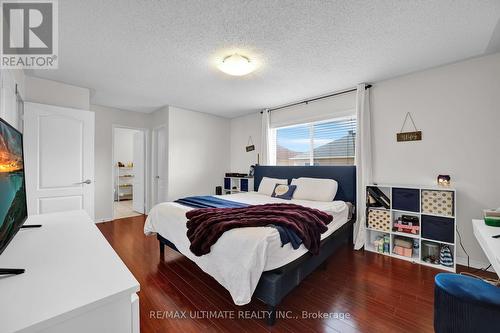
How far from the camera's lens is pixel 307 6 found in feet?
5.76

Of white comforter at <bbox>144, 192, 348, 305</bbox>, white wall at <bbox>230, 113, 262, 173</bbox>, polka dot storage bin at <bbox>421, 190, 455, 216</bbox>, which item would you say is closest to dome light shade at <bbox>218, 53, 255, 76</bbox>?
white comforter at <bbox>144, 192, 348, 305</bbox>

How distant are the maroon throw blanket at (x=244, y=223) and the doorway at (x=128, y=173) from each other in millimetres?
3895

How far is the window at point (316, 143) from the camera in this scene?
12.4 ft

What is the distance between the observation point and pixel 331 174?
3.68m

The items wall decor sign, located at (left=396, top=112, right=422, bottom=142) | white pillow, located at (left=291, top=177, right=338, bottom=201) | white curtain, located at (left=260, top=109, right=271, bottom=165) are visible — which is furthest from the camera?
white curtain, located at (left=260, top=109, right=271, bottom=165)

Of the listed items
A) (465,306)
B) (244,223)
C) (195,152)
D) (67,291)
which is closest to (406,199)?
(465,306)

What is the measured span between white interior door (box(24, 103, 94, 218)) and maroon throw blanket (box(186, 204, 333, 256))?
216 cm

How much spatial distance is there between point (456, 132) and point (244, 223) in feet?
9.45

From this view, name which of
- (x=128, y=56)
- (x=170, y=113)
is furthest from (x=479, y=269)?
(x=170, y=113)

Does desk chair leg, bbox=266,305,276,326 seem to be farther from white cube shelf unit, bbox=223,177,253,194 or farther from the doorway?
the doorway

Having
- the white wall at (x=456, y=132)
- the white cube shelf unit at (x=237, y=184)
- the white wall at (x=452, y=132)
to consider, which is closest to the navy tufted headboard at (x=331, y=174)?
the white wall at (x=452, y=132)

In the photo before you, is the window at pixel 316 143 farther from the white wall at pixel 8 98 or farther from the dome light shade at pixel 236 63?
the white wall at pixel 8 98

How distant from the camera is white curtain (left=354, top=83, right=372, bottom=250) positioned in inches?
129

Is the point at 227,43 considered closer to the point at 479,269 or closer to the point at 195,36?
the point at 195,36
